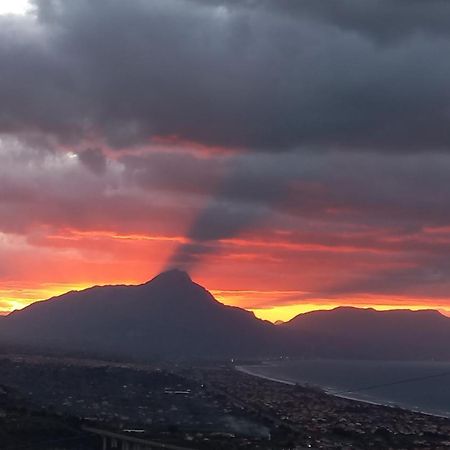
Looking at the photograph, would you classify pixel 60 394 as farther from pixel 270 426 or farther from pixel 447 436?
pixel 447 436

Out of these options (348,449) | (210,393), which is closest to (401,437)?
(348,449)

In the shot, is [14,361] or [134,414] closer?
[134,414]

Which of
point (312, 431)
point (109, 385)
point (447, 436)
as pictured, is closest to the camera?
point (312, 431)

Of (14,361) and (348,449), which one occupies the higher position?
(14,361)

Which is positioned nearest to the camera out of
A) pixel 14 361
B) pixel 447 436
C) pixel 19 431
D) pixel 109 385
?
pixel 19 431

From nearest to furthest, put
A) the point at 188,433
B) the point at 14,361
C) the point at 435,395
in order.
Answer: the point at 188,433 → the point at 14,361 → the point at 435,395

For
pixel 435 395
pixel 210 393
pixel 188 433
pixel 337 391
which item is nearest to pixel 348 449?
pixel 188 433

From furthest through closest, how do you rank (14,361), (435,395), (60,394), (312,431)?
1. (435,395)
2. (14,361)
3. (60,394)
4. (312,431)

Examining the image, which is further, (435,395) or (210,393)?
(435,395)

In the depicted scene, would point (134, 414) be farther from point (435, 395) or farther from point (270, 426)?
point (435, 395)
